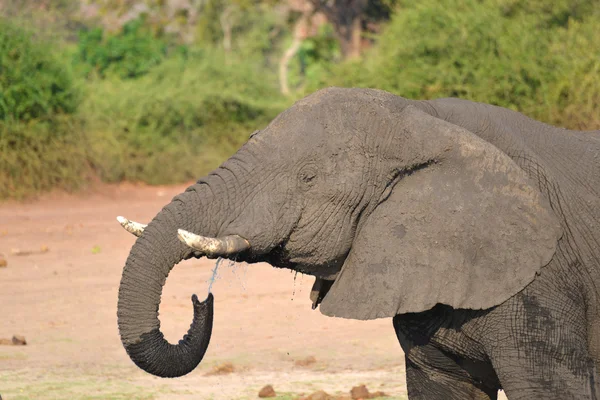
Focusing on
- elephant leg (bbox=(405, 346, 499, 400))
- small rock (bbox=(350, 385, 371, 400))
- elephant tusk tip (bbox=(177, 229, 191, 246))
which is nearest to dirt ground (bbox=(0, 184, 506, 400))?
small rock (bbox=(350, 385, 371, 400))

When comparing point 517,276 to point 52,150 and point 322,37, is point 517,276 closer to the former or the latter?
point 52,150

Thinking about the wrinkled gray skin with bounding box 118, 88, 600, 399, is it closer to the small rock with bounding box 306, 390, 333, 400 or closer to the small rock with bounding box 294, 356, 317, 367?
the small rock with bounding box 306, 390, 333, 400

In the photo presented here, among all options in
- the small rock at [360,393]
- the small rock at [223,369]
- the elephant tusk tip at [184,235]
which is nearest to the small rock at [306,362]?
the small rock at [223,369]

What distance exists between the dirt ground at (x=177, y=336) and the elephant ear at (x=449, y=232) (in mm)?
1795

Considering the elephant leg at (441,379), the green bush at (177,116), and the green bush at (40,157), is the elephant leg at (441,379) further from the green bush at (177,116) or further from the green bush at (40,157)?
the green bush at (177,116)

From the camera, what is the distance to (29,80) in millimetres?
18562

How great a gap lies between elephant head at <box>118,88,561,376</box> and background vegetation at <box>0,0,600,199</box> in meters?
13.3

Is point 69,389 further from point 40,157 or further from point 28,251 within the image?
point 40,157

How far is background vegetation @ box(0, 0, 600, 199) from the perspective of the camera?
59.9ft

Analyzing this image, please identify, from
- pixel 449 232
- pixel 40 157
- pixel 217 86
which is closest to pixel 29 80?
pixel 40 157

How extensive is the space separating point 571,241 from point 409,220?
2.33 feet

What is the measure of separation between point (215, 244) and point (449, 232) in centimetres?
99

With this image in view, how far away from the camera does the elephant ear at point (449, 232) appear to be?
4.72m

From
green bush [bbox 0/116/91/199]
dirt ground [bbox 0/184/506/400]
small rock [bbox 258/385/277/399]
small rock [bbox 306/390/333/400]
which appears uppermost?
small rock [bbox 306/390/333/400]
